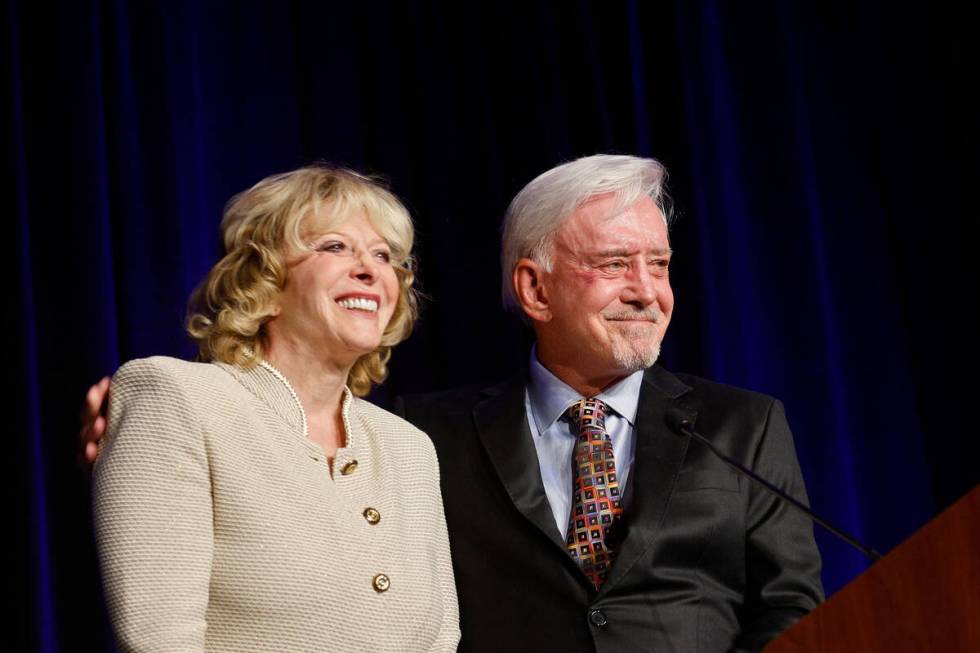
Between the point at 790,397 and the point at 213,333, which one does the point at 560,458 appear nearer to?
the point at 213,333

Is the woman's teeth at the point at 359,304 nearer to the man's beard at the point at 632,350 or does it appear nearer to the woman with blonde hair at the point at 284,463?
the woman with blonde hair at the point at 284,463

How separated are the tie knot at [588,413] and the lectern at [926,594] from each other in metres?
1.05

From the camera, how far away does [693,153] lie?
134 inches

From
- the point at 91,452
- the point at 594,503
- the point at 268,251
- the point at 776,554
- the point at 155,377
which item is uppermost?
the point at 268,251

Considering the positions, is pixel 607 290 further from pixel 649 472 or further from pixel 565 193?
pixel 649 472

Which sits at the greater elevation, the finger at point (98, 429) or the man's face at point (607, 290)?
the man's face at point (607, 290)

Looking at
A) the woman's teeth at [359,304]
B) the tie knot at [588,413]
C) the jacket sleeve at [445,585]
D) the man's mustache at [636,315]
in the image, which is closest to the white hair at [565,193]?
the man's mustache at [636,315]

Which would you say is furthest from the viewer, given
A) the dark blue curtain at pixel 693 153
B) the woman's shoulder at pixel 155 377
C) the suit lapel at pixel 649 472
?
the dark blue curtain at pixel 693 153

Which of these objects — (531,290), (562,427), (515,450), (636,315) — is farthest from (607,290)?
(515,450)

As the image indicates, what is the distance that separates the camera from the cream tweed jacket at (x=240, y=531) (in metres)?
1.82

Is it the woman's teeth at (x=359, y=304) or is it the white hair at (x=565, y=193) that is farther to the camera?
the white hair at (x=565, y=193)

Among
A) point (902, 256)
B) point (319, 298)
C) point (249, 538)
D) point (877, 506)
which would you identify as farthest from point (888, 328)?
point (249, 538)

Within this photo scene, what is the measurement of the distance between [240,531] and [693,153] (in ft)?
6.40

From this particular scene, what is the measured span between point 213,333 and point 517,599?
783 mm
